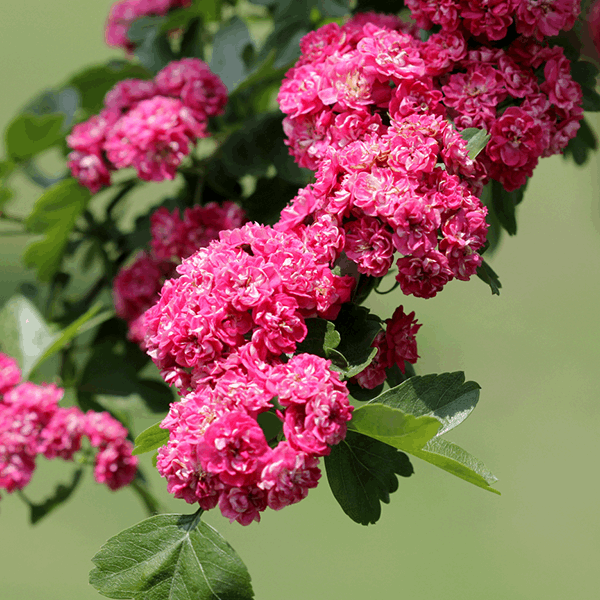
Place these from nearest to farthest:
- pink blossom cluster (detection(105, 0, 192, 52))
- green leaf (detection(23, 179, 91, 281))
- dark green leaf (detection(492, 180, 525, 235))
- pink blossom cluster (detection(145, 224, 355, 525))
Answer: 1. pink blossom cluster (detection(145, 224, 355, 525))
2. dark green leaf (detection(492, 180, 525, 235))
3. green leaf (detection(23, 179, 91, 281))
4. pink blossom cluster (detection(105, 0, 192, 52))

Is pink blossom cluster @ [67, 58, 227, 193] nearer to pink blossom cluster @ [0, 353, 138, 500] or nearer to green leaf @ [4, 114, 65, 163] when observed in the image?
green leaf @ [4, 114, 65, 163]

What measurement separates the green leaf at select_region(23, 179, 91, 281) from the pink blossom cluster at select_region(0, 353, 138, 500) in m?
0.21

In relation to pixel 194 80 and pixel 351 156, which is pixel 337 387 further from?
pixel 194 80

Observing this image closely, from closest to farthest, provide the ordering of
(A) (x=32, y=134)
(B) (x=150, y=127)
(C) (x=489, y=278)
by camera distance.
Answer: (C) (x=489, y=278)
(B) (x=150, y=127)
(A) (x=32, y=134)

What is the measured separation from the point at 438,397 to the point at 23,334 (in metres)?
0.85

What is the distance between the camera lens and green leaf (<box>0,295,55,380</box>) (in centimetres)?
115

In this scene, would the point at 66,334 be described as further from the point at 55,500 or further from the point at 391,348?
the point at 391,348

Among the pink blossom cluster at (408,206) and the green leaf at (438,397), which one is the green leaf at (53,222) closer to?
the pink blossom cluster at (408,206)

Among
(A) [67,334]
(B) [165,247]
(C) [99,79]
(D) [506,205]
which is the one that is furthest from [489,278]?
(C) [99,79]

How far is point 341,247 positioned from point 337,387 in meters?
0.14

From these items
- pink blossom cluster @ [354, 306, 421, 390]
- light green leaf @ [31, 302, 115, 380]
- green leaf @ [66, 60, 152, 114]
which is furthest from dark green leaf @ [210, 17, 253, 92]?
pink blossom cluster @ [354, 306, 421, 390]

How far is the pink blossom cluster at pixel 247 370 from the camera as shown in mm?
529

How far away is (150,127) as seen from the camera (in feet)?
3.23

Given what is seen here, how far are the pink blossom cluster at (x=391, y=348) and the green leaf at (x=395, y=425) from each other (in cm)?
8
